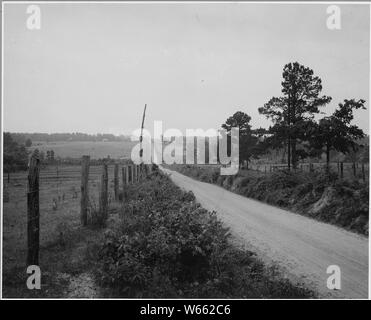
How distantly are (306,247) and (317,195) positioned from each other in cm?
714

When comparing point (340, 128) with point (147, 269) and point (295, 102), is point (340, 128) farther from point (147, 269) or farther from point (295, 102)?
point (147, 269)

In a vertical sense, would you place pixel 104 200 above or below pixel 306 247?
above

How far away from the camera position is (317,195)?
15414 mm

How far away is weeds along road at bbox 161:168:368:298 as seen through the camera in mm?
6551

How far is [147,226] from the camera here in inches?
302

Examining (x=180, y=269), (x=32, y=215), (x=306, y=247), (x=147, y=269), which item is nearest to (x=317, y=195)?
(x=306, y=247)

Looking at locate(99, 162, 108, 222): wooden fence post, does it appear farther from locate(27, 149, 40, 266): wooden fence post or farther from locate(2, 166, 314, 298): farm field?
locate(27, 149, 40, 266): wooden fence post

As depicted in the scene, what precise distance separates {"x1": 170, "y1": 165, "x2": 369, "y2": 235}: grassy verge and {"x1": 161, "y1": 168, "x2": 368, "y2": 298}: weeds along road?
636 millimetres

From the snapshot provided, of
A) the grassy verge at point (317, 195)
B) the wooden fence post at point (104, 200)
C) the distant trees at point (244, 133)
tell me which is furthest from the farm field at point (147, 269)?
the distant trees at point (244, 133)

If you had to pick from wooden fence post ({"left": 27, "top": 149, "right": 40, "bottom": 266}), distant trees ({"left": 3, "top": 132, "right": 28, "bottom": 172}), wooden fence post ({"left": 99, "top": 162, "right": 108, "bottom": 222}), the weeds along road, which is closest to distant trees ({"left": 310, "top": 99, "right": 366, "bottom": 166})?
the weeds along road

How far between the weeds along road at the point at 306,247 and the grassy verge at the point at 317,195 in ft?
2.09

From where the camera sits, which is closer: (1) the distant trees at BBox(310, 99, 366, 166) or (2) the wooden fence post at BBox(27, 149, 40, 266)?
(2) the wooden fence post at BBox(27, 149, 40, 266)

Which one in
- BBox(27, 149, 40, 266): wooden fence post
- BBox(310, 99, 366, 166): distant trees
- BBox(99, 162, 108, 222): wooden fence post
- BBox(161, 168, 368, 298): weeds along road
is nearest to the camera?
BBox(27, 149, 40, 266): wooden fence post
